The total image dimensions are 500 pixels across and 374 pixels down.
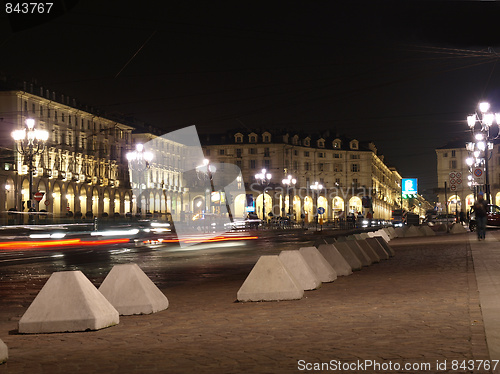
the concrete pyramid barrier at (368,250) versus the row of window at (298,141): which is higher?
the row of window at (298,141)

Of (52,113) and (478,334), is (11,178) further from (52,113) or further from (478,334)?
(478,334)

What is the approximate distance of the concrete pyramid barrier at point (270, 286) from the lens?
1165 cm

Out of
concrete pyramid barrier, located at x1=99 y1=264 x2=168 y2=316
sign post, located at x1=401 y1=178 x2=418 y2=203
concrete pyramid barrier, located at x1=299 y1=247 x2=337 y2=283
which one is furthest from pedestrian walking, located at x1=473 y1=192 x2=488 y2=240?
sign post, located at x1=401 y1=178 x2=418 y2=203

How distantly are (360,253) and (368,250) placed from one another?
126 centimetres

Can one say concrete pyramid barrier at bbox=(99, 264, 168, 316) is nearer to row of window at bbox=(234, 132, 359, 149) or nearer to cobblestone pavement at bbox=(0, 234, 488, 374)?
cobblestone pavement at bbox=(0, 234, 488, 374)

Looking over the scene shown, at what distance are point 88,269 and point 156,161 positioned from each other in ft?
380

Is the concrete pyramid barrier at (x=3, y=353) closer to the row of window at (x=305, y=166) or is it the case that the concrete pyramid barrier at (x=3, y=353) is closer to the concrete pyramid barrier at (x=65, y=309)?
the concrete pyramid barrier at (x=65, y=309)

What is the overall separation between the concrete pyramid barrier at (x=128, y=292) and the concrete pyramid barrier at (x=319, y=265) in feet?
12.9

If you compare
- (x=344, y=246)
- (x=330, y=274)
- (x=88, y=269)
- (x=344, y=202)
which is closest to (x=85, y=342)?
(x=330, y=274)

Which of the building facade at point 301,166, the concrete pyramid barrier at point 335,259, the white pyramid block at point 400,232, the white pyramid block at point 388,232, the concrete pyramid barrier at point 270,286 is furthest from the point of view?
the building facade at point 301,166

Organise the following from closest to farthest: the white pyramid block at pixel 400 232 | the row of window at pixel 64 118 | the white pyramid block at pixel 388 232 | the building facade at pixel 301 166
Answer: the white pyramid block at pixel 388 232 → the white pyramid block at pixel 400 232 → the row of window at pixel 64 118 → the building facade at pixel 301 166

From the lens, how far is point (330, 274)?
14453 millimetres

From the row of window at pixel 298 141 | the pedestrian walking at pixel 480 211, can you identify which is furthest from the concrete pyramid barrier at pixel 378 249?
the row of window at pixel 298 141

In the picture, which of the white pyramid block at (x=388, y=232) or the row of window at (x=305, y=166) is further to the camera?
the row of window at (x=305, y=166)
